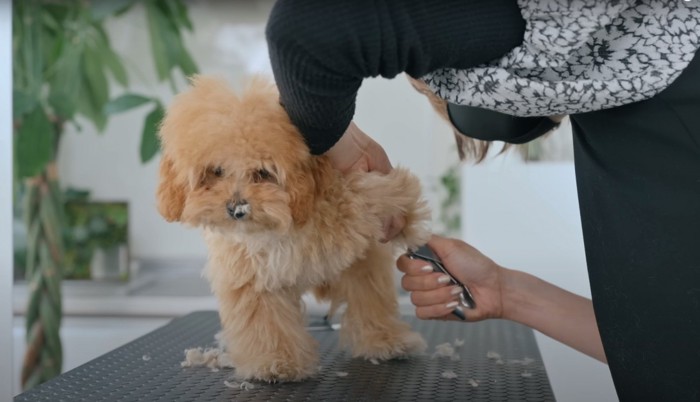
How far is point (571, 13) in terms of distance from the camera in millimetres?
595

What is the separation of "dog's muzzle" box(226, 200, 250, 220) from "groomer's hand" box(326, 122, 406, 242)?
4.7 inches

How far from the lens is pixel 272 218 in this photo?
0.80 meters

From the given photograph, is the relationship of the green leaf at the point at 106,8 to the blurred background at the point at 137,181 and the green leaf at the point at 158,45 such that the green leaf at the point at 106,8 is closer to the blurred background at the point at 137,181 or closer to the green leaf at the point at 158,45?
the blurred background at the point at 137,181

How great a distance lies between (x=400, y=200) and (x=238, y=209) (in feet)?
0.65

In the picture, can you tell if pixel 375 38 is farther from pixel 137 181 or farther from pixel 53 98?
pixel 137 181

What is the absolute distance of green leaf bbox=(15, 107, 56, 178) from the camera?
1752 millimetres

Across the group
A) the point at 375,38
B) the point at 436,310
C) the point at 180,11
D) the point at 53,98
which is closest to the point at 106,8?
the point at 180,11

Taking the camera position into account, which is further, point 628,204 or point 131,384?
point 131,384

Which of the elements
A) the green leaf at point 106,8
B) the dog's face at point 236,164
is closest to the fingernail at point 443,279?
the dog's face at point 236,164

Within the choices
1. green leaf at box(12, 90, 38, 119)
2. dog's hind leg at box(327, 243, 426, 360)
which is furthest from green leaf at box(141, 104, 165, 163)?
dog's hind leg at box(327, 243, 426, 360)

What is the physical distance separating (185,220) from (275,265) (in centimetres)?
12

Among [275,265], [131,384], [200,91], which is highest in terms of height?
[200,91]

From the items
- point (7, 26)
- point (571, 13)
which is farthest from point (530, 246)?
point (7, 26)

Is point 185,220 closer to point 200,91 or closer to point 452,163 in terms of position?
point 200,91
